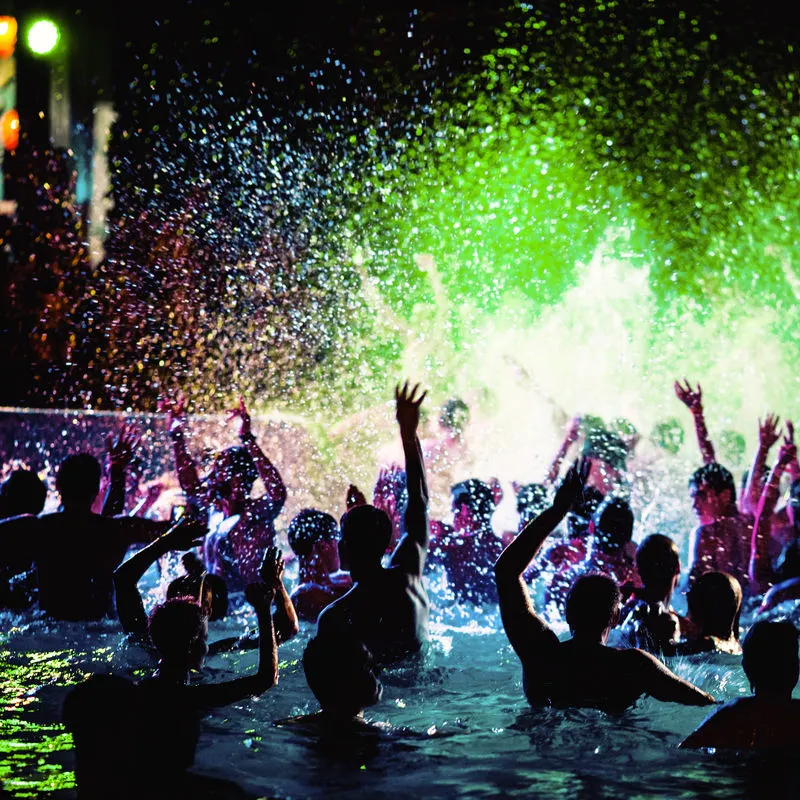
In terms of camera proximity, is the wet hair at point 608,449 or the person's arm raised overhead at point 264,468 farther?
the wet hair at point 608,449

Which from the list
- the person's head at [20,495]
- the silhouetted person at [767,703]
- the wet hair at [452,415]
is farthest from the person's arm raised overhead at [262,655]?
the wet hair at [452,415]

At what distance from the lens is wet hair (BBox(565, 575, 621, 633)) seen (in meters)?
3.73

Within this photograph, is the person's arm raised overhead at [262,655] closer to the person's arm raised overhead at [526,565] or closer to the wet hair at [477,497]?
the person's arm raised overhead at [526,565]

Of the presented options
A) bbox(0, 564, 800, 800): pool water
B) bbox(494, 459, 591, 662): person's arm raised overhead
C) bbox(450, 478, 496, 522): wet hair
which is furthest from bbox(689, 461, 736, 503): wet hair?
bbox(494, 459, 591, 662): person's arm raised overhead

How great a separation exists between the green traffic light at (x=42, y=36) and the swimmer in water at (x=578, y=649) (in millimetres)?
8779

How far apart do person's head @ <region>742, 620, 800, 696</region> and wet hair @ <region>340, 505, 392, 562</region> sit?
1.61 meters

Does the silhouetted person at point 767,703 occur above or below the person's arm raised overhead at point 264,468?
below

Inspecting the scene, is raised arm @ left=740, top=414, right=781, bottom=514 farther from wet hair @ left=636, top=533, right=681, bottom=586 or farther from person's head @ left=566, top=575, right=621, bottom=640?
person's head @ left=566, top=575, right=621, bottom=640

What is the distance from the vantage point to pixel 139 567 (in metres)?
4.18

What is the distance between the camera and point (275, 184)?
15250mm

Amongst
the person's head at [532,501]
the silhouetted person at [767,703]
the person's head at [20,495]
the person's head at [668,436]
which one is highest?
the person's head at [668,436]

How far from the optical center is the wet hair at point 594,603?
3.73m

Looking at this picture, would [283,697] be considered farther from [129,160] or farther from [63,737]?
[129,160]

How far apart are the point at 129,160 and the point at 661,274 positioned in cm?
787
